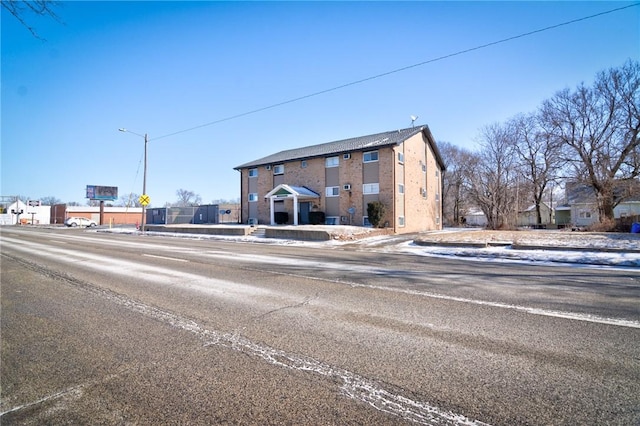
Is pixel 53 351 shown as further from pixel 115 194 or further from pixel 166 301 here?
pixel 115 194

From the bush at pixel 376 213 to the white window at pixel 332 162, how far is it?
19.8ft

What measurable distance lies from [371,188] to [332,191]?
378 cm

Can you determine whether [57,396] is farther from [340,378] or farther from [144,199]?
[144,199]

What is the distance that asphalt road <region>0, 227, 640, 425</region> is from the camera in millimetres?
2332

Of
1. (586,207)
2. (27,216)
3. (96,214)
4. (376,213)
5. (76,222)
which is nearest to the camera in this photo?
(376,213)

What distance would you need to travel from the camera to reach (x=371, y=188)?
26.2m

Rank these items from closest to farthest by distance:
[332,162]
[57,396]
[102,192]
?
[57,396] → [332,162] → [102,192]

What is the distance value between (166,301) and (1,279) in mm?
5350

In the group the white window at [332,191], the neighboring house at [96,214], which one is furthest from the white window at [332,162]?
the neighboring house at [96,214]

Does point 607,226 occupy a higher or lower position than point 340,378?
higher

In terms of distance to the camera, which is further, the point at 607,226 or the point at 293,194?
the point at 293,194

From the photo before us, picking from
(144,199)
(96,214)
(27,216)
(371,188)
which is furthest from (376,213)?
(27,216)

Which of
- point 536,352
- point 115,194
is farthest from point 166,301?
point 115,194

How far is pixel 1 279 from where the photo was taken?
7.55 m
